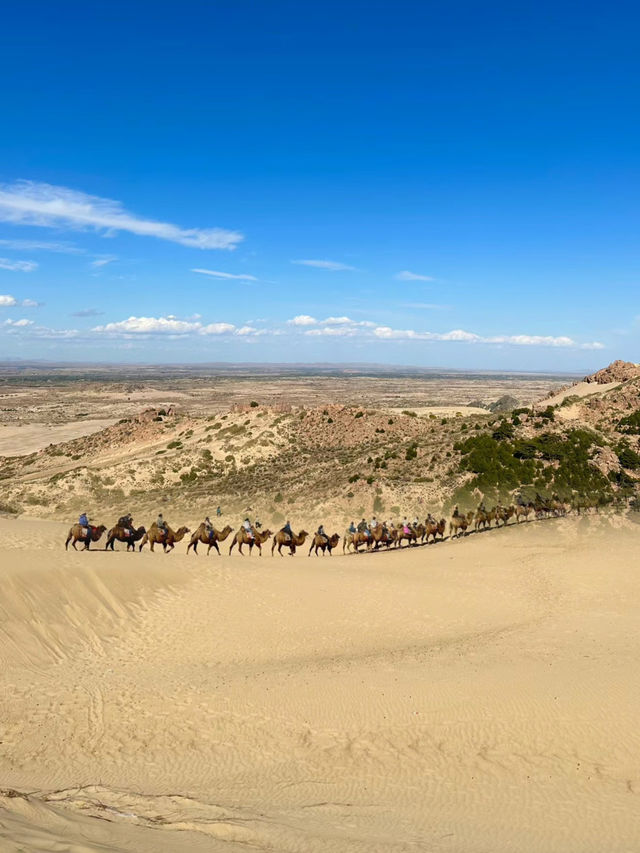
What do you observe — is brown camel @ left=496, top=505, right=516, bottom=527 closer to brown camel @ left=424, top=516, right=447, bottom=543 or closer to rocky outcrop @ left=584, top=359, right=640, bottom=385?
brown camel @ left=424, top=516, right=447, bottom=543

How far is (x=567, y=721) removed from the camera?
12.4 meters

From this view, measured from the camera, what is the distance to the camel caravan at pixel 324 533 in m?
27.0

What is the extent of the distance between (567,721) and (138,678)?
998 centimetres

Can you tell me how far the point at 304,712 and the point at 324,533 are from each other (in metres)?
20.7

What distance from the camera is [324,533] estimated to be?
110 feet

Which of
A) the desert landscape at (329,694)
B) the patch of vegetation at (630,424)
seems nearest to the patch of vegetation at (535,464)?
the patch of vegetation at (630,424)

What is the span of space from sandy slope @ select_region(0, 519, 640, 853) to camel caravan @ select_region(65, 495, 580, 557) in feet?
15.5

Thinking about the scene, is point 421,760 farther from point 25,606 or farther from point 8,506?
A: point 8,506

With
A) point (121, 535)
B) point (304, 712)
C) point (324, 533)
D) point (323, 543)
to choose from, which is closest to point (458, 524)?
point (324, 533)

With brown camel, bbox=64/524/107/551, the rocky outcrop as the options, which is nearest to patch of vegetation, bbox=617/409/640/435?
the rocky outcrop

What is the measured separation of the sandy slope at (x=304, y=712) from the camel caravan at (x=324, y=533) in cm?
472

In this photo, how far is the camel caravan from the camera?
27047mm

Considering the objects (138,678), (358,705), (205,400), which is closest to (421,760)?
(358,705)

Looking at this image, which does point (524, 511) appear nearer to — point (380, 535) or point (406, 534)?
point (406, 534)
